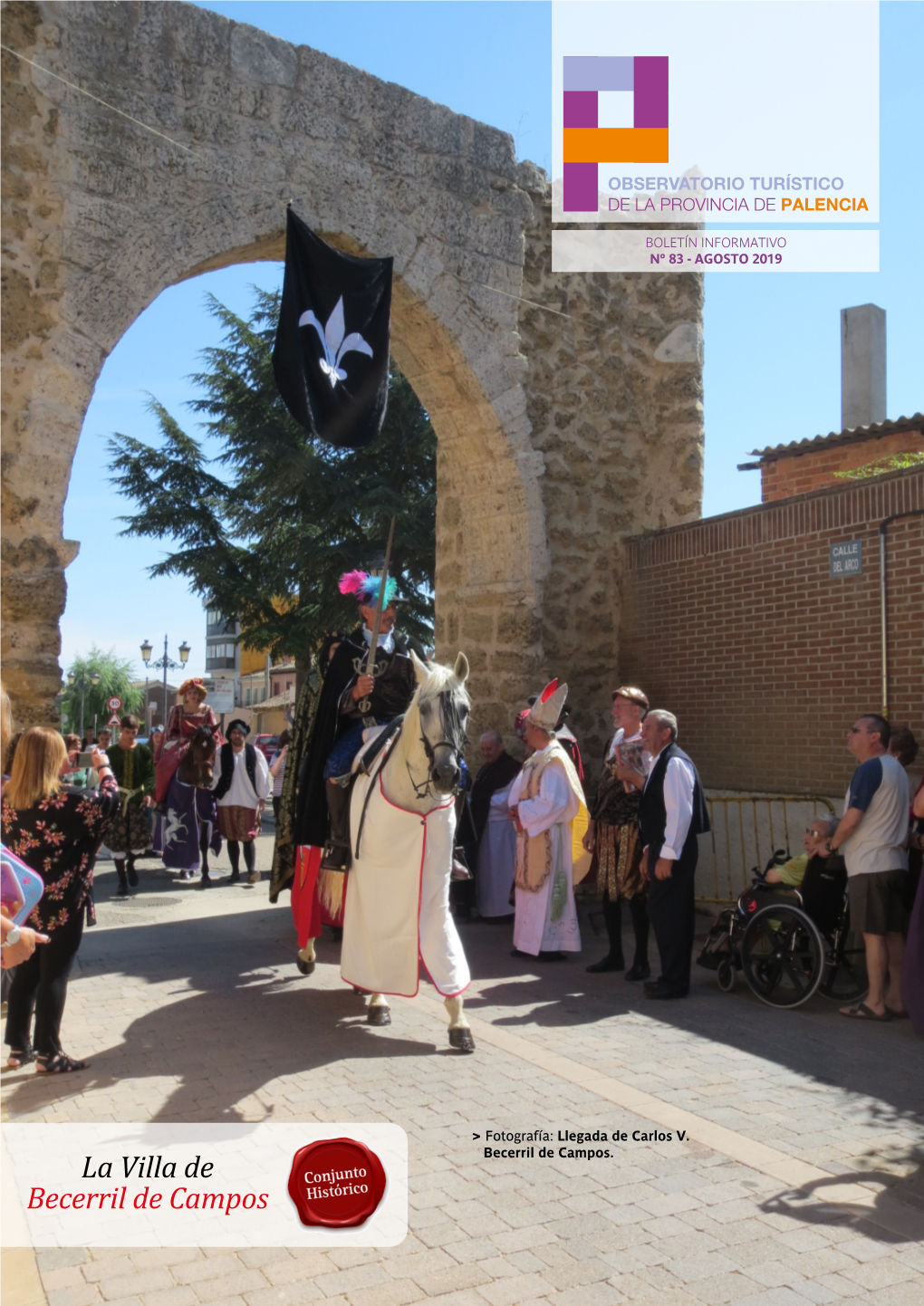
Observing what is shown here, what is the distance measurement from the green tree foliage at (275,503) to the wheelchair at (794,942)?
1510 cm

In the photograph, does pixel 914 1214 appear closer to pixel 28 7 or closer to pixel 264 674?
pixel 28 7

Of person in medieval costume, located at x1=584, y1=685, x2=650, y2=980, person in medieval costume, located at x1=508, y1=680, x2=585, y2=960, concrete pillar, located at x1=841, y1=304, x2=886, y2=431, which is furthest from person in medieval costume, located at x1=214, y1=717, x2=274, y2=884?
concrete pillar, located at x1=841, y1=304, x2=886, y2=431

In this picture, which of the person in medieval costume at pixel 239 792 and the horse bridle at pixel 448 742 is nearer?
the horse bridle at pixel 448 742

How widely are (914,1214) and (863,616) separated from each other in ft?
15.9

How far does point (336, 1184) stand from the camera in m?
3.82

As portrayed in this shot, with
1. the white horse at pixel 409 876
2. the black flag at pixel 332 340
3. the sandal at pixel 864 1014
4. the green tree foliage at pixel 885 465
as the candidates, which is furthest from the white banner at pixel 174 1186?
the green tree foliage at pixel 885 465

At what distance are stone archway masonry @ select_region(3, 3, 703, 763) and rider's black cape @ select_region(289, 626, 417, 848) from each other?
5.87ft

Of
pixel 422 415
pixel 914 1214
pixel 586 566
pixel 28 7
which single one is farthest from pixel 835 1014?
pixel 422 415

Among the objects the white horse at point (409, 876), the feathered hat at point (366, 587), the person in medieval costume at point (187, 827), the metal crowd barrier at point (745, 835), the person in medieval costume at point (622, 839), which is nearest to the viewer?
the white horse at point (409, 876)

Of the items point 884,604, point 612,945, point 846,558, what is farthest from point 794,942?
point 846,558

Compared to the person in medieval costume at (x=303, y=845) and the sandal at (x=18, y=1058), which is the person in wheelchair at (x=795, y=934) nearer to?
the person in medieval costume at (x=303, y=845)

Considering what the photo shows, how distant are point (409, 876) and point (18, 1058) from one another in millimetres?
2076

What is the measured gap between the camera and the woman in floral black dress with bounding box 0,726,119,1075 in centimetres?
513

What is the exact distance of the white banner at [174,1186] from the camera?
3.58 metres
